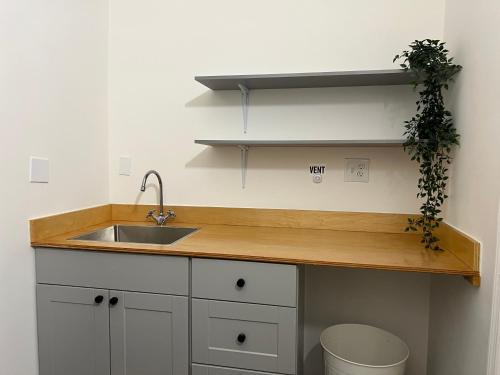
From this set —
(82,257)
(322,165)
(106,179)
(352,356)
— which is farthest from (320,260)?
(106,179)

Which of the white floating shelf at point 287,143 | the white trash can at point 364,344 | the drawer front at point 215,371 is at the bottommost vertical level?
the white trash can at point 364,344

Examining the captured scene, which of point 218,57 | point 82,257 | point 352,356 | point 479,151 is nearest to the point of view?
point 479,151

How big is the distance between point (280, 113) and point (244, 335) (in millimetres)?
1198

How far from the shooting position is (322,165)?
1.98 meters

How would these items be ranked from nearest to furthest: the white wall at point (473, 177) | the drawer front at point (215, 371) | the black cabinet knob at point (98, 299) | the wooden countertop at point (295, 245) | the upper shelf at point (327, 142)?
the white wall at point (473, 177)
the wooden countertop at point (295, 245)
the drawer front at point (215, 371)
the black cabinet knob at point (98, 299)
the upper shelf at point (327, 142)

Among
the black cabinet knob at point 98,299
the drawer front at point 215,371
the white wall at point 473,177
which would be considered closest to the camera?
the white wall at point 473,177

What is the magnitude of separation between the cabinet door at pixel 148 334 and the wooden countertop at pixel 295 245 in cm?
23

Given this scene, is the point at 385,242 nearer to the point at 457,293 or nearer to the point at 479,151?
the point at 457,293

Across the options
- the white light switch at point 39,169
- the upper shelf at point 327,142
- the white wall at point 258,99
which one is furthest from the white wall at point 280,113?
the white light switch at point 39,169

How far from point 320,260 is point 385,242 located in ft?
1.64

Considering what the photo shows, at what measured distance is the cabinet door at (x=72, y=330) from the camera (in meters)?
1.57

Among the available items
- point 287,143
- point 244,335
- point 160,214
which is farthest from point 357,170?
point 160,214

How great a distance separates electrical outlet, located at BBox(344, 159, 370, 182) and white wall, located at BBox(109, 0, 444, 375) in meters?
0.03

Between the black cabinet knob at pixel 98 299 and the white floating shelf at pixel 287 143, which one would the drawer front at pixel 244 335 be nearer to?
the black cabinet knob at pixel 98 299
